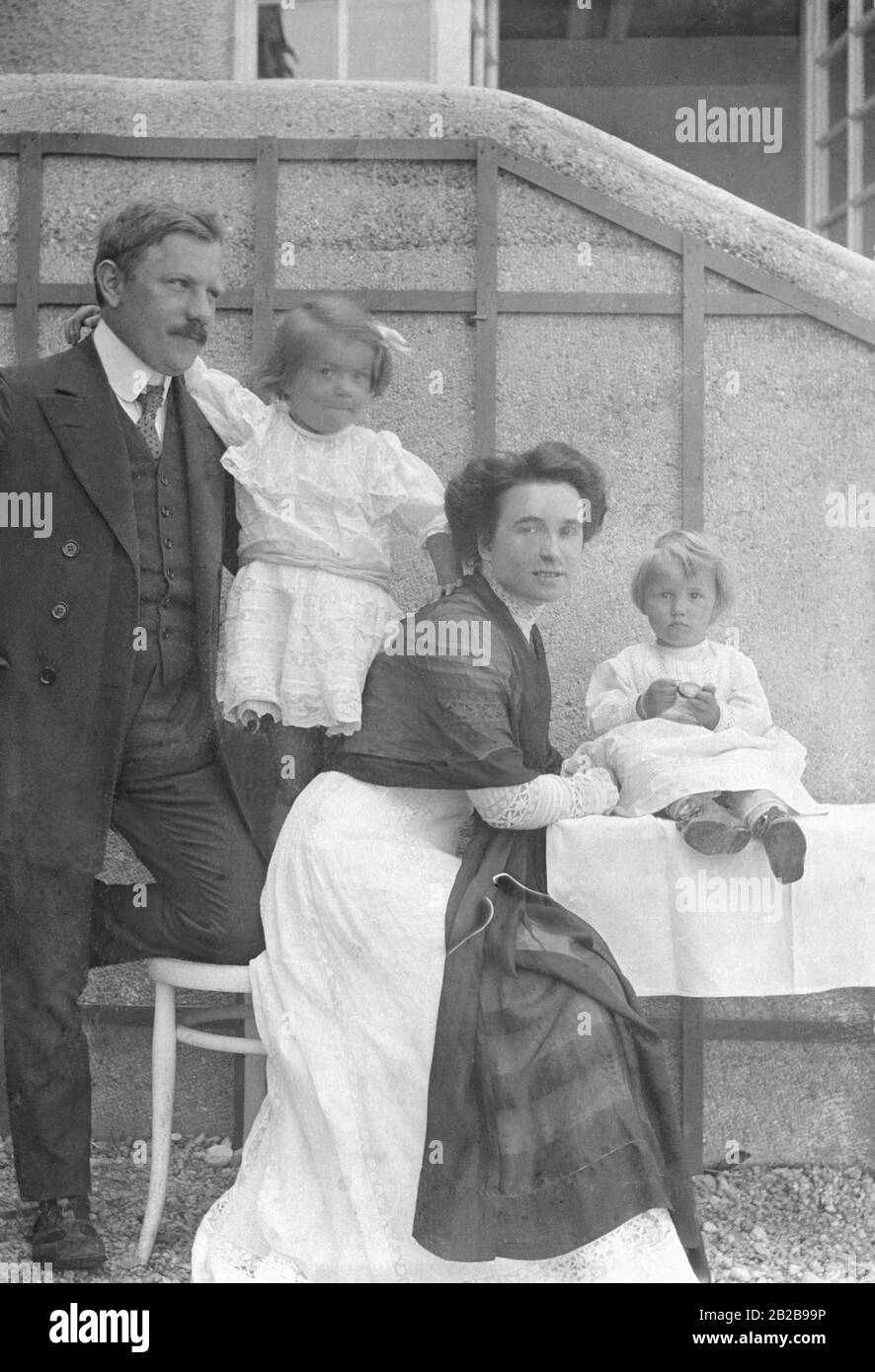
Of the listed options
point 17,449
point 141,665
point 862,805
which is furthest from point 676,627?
point 17,449

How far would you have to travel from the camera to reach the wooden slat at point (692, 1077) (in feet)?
10.6

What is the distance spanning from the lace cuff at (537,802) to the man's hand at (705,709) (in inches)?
11.9

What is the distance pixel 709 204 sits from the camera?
3232 millimetres

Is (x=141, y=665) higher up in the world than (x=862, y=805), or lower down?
higher up

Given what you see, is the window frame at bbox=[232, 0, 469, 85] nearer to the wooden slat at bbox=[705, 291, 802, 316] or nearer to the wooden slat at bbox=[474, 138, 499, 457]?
the wooden slat at bbox=[474, 138, 499, 457]

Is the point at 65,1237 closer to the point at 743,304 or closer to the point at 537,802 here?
the point at 537,802

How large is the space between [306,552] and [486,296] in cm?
79

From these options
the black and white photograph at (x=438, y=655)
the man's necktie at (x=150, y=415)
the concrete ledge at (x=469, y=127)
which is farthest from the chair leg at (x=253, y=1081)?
the concrete ledge at (x=469, y=127)

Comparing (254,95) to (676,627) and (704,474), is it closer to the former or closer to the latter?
(704,474)

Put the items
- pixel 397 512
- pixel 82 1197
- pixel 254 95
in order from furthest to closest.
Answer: pixel 254 95 < pixel 397 512 < pixel 82 1197

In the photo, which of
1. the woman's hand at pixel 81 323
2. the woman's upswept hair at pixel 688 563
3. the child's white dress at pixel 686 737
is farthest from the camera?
the woman's upswept hair at pixel 688 563

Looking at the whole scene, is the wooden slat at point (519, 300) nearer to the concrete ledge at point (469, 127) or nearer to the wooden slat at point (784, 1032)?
the concrete ledge at point (469, 127)

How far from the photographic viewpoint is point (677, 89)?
3.17m

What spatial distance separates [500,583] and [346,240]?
0.93 meters
